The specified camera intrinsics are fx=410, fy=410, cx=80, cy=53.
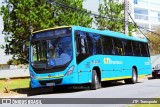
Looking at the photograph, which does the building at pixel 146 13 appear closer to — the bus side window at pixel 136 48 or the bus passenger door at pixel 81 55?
the bus side window at pixel 136 48

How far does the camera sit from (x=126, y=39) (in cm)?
2711

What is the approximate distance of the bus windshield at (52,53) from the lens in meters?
19.6

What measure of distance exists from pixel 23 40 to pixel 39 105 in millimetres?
23032

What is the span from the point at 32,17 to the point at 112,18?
14142mm

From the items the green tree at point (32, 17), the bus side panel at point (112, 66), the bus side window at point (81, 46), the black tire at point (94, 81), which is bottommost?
the black tire at point (94, 81)

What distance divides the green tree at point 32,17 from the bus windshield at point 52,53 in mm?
14625

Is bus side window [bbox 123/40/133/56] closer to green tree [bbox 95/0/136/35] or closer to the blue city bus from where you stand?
the blue city bus

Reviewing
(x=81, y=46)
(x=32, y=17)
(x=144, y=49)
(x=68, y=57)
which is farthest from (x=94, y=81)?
(x=32, y=17)

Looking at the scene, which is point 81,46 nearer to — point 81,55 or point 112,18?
point 81,55

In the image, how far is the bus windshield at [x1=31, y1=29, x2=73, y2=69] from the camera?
773 inches

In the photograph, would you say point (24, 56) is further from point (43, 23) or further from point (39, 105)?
point (39, 105)

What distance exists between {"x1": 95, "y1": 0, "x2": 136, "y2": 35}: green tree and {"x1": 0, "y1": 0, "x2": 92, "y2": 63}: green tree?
866 cm

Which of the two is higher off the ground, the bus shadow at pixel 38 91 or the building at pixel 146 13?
the building at pixel 146 13

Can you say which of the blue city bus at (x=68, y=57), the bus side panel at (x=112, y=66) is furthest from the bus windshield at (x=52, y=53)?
the bus side panel at (x=112, y=66)
